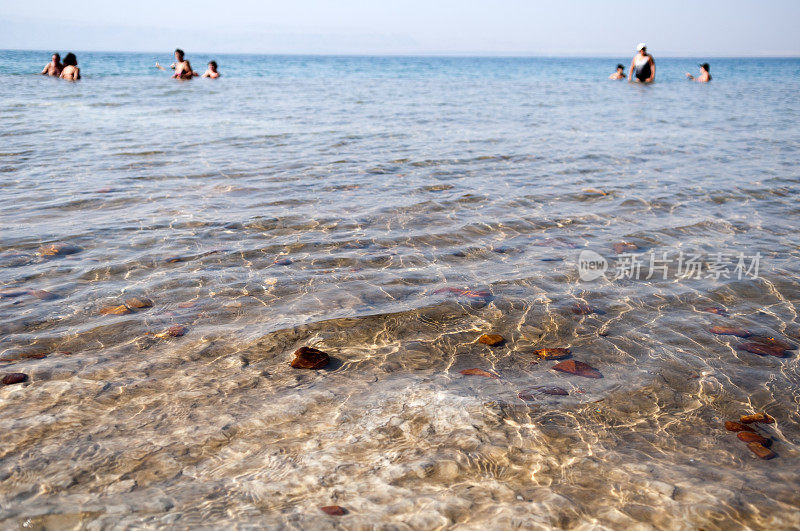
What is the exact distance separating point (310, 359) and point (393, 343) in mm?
643

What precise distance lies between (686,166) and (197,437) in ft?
30.9

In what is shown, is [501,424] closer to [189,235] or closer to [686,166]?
[189,235]

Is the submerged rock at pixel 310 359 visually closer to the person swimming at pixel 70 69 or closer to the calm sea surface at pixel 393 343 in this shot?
the calm sea surface at pixel 393 343

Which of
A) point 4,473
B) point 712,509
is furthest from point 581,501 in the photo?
point 4,473

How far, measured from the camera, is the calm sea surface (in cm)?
260

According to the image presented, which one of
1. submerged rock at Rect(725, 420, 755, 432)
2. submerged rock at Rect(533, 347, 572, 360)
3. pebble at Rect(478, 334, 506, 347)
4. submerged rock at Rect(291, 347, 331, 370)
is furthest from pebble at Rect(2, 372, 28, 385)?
submerged rock at Rect(725, 420, 755, 432)

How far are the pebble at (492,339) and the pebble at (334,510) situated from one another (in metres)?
1.91

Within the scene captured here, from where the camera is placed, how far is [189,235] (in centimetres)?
610

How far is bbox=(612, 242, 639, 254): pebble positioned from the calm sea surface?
30 mm

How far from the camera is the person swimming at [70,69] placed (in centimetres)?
2517

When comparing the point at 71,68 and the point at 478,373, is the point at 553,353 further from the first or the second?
the point at 71,68

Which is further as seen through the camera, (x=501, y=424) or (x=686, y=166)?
(x=686, y=166)

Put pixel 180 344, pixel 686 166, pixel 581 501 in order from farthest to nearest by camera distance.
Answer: pixel 686 166
pixel 180 344
pixel 581 501

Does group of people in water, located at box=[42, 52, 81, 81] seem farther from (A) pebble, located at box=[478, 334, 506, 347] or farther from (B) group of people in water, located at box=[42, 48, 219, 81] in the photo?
(A) pebble, located at box=[478, 334, 506, 347]
